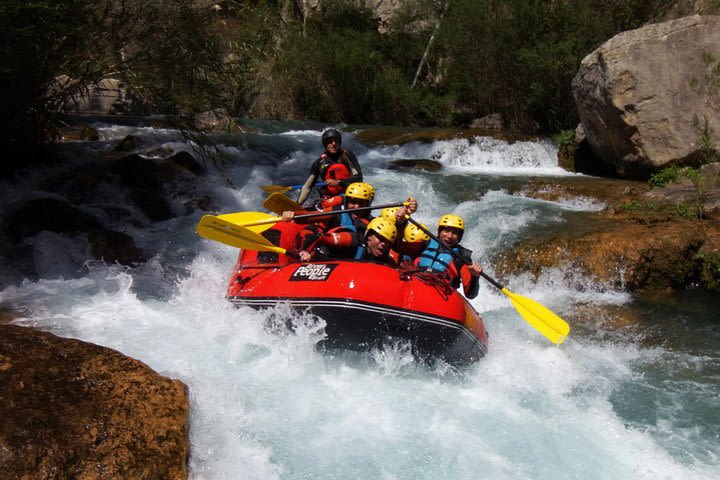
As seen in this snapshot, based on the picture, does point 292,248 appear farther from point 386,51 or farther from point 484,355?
point 386,51

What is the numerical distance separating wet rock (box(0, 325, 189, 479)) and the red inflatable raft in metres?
1.11

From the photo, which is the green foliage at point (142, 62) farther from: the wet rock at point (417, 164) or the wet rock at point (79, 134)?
the wet rock at point (417, 164)

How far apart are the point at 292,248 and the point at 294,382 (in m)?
1.40

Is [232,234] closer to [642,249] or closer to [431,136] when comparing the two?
[642,249]

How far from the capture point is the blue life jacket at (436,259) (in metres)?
4.19

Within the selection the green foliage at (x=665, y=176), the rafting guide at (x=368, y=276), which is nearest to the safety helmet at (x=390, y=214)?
the rafting guide at (x=368, y=276)

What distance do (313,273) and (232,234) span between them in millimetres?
893

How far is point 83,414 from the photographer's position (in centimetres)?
251

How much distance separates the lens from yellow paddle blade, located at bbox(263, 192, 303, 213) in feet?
17.0

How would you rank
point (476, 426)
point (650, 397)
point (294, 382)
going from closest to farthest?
point (476, 426)
point (294, 382)
point (650, 397)

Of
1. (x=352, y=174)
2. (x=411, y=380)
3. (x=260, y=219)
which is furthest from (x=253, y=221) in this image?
(x=411, y=380)

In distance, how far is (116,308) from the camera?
176 inches

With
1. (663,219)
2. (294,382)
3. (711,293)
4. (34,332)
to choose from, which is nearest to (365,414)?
(294,382)

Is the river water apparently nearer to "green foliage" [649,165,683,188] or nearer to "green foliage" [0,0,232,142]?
"green foliage" [0,0,232,142]
